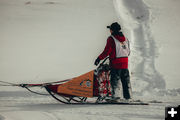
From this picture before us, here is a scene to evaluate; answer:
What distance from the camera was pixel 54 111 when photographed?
2377 millimetres

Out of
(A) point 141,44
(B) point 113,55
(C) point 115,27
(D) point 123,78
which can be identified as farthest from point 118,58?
(A) point 141,44

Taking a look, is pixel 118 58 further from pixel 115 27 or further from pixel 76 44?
pixel 76 44

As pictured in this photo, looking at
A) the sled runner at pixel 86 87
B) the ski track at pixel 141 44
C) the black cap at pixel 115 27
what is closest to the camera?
the sled runner at pixel 86 87

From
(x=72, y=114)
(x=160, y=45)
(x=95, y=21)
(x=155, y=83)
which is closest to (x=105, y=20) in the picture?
(x=95, y=21)

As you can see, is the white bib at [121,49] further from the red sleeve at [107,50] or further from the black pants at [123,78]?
the black pants at [123,78]

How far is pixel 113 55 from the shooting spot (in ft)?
8.39

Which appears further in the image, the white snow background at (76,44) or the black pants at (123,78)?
the white snow background at (76,44)

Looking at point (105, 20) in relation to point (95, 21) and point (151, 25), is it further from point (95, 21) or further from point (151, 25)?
point (151, 25)

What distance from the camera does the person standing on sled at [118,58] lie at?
8.36 ft

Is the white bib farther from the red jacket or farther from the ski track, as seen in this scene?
the ski track

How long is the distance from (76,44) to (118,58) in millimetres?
509

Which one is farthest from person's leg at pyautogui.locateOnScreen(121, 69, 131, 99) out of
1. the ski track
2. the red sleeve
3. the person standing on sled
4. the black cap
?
the black cap

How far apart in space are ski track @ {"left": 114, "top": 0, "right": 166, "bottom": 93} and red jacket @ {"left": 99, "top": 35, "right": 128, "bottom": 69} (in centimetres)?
19

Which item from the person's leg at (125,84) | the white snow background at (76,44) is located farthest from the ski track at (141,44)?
the person's leg at (125,84)
